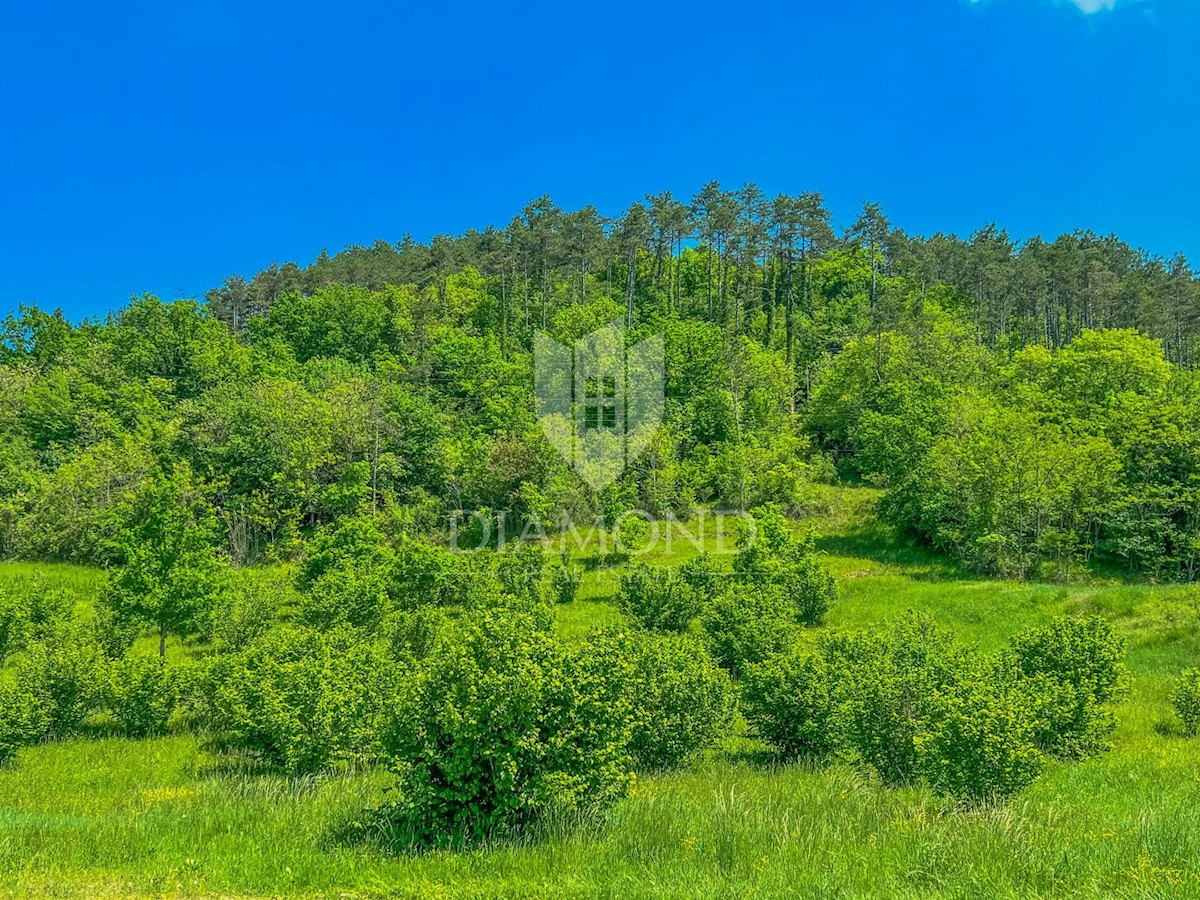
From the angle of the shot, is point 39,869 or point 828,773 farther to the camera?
point 828,773

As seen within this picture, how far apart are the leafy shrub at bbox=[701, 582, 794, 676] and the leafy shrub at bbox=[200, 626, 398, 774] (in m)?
9.86

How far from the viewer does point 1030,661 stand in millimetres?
16531

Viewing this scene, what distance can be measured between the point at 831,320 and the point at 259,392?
62.2m

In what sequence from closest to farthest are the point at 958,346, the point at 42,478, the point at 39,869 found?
the point at 39,869 < the point at 42,478 < the point at 958,346

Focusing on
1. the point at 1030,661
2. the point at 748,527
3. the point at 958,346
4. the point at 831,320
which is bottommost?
the point at 1030,661

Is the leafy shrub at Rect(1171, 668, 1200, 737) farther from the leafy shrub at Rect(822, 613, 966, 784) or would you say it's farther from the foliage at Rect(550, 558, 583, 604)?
the foliage at Rect(550, 558, 583, 604)

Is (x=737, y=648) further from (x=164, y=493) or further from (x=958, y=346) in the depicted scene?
(x=958, y=346)

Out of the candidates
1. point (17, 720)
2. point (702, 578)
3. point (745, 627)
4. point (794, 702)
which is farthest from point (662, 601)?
point (17, 720)

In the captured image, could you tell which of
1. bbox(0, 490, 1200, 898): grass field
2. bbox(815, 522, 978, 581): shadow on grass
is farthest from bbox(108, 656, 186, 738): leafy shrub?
bbox(815, 522, 978, 581): shadow on grass

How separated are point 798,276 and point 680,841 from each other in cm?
9114

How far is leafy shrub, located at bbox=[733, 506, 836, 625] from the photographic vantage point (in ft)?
102

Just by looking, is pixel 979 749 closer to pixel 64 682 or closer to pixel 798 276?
pixel 64 682

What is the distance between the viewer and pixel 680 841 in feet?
24.0

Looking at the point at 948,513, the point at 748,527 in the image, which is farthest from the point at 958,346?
the point at 748,527
